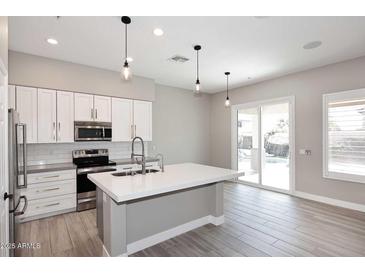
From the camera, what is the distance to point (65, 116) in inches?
145

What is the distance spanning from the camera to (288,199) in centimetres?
426

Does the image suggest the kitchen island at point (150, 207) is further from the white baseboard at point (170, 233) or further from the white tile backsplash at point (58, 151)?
the white tile backsplash at point (58, 151)

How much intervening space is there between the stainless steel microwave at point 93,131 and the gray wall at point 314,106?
4007mm

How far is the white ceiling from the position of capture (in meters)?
2.42

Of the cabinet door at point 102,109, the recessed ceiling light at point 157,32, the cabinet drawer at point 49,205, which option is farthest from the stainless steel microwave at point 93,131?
the recessed ceiling light at point 157,32

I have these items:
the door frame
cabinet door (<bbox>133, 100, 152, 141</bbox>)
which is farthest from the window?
cabinet door (<bbox>133, 100, 152, 141</bbox>)

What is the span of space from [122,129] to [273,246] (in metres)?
3.60

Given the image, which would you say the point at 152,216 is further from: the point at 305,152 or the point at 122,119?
the point at 305,152

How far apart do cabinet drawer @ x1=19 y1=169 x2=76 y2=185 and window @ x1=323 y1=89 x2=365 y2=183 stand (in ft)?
16.9

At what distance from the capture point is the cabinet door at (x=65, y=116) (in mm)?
3627

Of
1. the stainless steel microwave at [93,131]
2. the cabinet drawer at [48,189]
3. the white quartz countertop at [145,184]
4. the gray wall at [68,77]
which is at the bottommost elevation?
the cabinet drawer at [48,189]

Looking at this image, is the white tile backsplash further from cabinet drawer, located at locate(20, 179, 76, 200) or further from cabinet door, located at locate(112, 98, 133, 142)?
cabinet drawer, located at locate(20, 179, 76, 200)

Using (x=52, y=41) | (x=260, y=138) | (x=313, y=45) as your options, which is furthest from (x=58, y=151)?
(x=313, y=45)

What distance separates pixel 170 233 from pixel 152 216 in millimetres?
412
